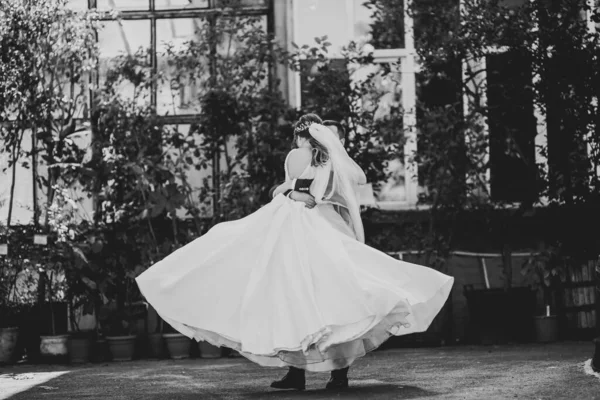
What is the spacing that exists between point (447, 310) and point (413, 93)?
281 cm

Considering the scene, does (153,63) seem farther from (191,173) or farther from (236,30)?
(191,173)

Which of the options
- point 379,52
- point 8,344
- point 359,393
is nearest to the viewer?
point 359,393

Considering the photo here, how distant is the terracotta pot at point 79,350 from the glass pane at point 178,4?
4.38m

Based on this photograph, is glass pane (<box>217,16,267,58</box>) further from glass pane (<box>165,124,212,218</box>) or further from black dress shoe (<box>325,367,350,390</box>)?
black dress shoe (<box>325,367,350,390</box>)

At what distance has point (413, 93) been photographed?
530 inches

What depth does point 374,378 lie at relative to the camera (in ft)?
27.2

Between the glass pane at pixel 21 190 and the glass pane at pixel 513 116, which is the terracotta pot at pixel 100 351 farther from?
the glass pane at pixel 513 116

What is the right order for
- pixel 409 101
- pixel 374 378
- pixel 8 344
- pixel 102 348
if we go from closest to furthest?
1. pixel 374 378
2. pixel 8 344
3. pixel 102 348
4. pixel 409 101

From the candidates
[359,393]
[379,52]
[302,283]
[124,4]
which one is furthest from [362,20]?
[359,393]

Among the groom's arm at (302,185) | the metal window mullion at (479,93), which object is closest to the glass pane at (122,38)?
the metal window mullion at (479,93)

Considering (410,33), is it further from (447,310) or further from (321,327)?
(321,327)

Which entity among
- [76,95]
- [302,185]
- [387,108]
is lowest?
[302,185]

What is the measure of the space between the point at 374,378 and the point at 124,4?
7.11 metres

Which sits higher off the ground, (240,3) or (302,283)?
(240,3)
